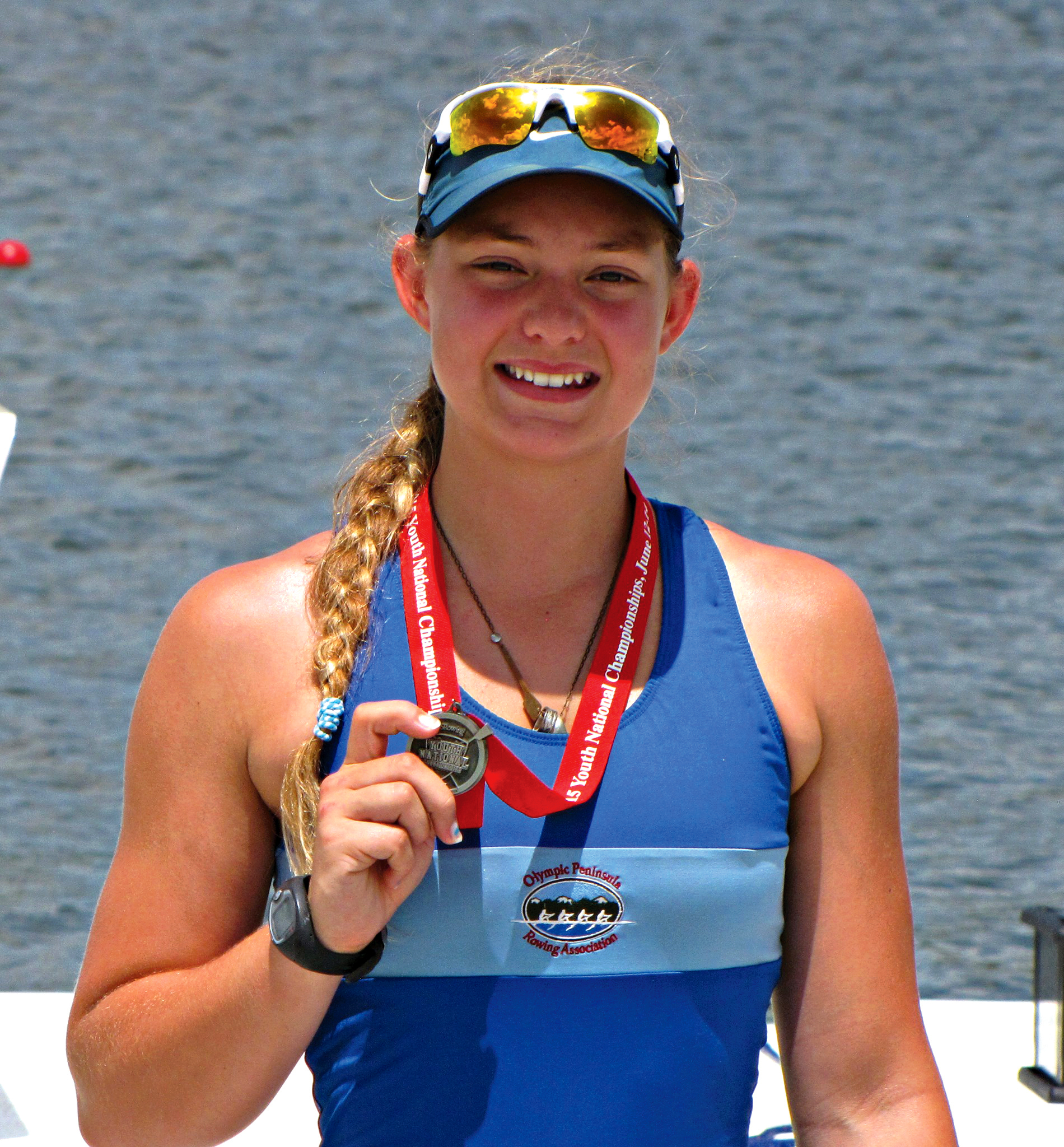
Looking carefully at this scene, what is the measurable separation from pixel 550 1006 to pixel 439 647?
421 millimetres

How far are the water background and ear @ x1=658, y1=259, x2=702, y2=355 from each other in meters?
0.49

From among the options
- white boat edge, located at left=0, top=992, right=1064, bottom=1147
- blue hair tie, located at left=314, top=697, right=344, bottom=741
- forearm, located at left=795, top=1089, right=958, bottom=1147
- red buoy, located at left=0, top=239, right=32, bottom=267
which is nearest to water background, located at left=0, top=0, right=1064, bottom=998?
red buoy, located at left=0, top=239, right=32, bottom=267

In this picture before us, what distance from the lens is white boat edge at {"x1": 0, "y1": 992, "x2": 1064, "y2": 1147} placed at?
2949 mm

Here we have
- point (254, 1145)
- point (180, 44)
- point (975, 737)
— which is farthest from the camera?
point (180, 44)

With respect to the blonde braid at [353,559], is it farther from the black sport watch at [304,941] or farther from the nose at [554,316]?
the nose at [554,316]

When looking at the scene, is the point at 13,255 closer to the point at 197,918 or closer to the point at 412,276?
the point at 412,276

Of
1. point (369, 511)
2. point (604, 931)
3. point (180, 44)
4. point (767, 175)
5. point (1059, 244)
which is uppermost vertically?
point (180, 44)

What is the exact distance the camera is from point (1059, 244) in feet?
44.1

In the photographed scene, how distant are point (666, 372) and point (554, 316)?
133cm

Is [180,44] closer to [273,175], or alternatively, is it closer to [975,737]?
[273,175]

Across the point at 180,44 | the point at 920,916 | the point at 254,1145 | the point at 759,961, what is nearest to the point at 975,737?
the point at 920,916

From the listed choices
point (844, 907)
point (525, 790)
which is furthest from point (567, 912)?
point (844, 907)

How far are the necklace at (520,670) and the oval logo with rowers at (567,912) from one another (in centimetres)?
19

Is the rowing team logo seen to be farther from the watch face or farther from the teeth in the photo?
the teeth
